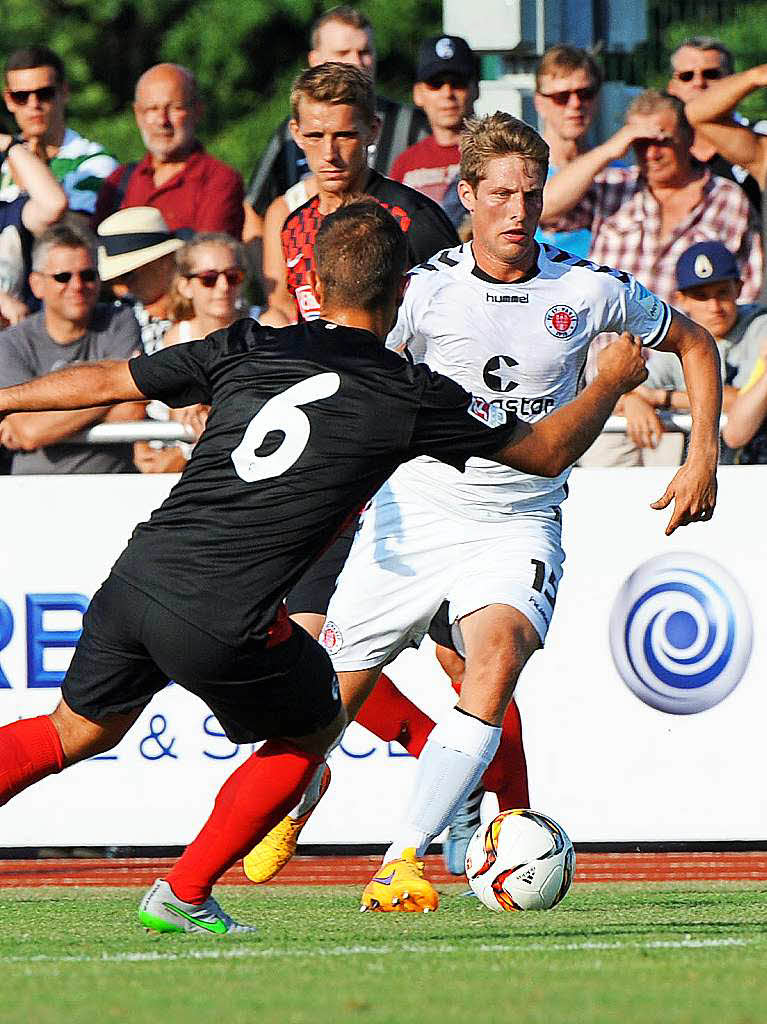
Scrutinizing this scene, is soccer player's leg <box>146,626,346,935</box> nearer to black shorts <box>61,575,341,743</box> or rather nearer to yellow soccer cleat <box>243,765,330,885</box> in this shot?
black shorts <box>61,575,341,743</box>

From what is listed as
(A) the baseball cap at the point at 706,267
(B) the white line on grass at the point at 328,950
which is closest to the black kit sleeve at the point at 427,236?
(A) the baseball cap at the point at 706,267

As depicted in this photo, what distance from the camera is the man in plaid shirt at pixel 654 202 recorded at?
9.91 metres

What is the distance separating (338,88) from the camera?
24.9ft

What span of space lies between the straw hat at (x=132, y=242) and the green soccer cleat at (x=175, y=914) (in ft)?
15.4

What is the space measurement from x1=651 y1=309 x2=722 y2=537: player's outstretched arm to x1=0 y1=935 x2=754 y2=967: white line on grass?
1.31m

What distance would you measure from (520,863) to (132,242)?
4522 mm

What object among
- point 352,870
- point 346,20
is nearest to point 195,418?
point 352,870

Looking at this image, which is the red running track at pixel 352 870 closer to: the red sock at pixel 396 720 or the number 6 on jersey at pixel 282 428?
the red sock at pixel 396 720

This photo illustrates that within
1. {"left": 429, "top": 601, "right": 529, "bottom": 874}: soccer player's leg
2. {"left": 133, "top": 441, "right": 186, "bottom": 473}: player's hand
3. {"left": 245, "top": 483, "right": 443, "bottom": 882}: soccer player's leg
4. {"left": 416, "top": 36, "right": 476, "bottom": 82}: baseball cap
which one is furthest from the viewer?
{"left": 416, "top": 36, "right": 476, "bottom": 82}: baseball cap

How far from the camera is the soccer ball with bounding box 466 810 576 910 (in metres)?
6.39

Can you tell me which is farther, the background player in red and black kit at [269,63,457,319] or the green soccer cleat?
the background player in red and black kit at [269,63,457,319]

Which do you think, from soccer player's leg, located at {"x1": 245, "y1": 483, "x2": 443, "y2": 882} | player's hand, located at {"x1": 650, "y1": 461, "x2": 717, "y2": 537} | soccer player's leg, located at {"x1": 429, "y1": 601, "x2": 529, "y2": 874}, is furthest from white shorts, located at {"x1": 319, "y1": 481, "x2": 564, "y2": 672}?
player's hand, located at {"x1": 650, "y1": 461, "x2": 717, "y2": 537}

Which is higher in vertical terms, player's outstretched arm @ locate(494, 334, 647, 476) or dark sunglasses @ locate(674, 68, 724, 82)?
dark sunglasses @ locate(674, 68, 724, 82)

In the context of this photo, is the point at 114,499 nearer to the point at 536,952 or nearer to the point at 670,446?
the point at 670,446
